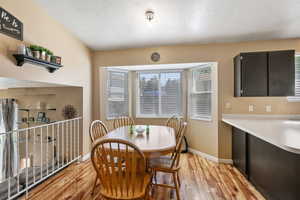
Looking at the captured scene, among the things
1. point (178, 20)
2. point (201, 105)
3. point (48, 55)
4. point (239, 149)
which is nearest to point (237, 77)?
point (201, 105)

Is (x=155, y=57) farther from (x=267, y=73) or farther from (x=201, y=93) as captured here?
(x=267, y=73)

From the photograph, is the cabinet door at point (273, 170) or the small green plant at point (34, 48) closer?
the cabinet door at point (273, 170)

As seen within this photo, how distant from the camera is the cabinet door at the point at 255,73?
9.05ft

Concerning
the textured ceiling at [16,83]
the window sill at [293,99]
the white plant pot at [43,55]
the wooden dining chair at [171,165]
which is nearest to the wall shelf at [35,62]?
the white plant pot at [43,55]

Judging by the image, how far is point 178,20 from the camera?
2691 millimetres

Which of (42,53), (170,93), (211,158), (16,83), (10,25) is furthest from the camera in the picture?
(170,93)

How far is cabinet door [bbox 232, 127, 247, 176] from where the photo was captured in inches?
102

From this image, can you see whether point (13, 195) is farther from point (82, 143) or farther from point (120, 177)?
point (120, 177)

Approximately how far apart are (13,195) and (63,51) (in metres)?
2.27

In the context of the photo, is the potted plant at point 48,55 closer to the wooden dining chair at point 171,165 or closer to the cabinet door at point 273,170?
the wooden dining chair at point 171,165

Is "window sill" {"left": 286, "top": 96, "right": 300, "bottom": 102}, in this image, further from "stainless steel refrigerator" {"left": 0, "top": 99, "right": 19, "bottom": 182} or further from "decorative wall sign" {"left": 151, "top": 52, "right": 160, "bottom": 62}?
"stainless steel refrigerator" {"left": 0, "top": 99, "right": 19, "bottom": 182}

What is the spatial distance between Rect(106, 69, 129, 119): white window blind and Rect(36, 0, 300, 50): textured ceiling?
93 cm

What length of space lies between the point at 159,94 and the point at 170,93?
11.1 inches

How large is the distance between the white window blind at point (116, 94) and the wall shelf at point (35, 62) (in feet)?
4.69
